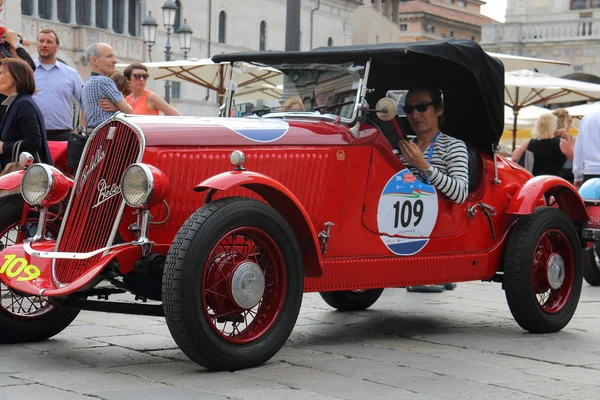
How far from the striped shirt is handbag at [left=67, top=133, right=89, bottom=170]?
216 cm

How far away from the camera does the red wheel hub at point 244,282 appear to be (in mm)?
5418

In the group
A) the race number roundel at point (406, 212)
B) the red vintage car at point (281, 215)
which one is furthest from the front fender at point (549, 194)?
the race number roundel at point (406, 212)

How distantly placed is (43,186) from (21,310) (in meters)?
0.78

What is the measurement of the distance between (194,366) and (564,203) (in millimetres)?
3216

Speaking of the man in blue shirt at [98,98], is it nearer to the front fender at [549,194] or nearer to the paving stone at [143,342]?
the paving stone at [143,342]

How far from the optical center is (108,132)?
583 centimetres

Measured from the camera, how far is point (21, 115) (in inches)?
300

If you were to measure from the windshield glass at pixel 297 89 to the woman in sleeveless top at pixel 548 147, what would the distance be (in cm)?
618

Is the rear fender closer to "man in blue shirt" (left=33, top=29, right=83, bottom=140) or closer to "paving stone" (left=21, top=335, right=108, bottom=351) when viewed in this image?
"paving stone" (left=21, top=335, right=108, bottom=351)

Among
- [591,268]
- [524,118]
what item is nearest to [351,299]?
[591,268]

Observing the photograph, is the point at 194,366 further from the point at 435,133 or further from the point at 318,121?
the point at 435,133

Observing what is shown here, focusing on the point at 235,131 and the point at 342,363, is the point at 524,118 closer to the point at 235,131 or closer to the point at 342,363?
the point at 235,131

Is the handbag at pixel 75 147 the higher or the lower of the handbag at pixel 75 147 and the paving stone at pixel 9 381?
the higher

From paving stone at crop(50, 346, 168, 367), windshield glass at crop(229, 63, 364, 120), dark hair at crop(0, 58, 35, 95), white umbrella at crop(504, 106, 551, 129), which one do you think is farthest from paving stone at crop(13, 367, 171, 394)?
white umbrella at crop(504, 106, 551, 129)
